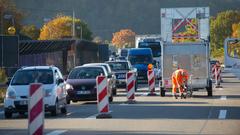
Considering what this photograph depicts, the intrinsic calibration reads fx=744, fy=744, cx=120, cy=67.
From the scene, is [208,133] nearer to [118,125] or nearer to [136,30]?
[118,125]

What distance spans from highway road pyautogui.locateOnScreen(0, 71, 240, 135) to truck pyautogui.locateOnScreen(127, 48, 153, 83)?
25.2 m

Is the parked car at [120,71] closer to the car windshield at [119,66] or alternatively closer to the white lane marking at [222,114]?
the car windshield at [119,66]

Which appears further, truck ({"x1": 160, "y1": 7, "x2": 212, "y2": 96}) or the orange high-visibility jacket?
truck ({"x1": 160, "y1": 7, "x2": 212, "y2": 96})

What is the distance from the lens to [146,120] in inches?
854

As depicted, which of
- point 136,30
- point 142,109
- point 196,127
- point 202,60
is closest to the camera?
point 196,127

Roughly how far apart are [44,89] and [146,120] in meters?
3.87

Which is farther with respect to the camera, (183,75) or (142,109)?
(183,75)

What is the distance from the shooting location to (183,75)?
32.7 meters

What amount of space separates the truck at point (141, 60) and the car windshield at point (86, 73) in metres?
22.8

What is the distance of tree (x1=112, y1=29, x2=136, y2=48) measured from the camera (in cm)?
17662

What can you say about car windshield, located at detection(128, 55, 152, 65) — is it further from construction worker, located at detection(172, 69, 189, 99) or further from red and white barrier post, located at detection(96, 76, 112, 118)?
red and white barrier post, located at detection(96, 76, 112, 118)

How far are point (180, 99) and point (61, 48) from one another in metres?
27.2

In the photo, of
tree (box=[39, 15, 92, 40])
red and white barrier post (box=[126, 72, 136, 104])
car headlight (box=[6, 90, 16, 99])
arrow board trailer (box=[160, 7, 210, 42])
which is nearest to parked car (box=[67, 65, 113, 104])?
red and white barrier post (box=[126, 72, 136, 104])

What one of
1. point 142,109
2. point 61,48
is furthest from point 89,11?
point 142,109
